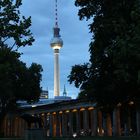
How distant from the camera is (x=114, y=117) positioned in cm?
8306

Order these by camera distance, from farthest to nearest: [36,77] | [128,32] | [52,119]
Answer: [52,119] < [36,77] < [128,32]

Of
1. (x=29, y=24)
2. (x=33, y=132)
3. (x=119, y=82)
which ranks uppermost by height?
(x=29, y=24)

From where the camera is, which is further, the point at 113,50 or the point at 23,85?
the point at 23,85

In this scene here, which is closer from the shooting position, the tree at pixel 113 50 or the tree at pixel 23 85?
the tree at pixel 113 50

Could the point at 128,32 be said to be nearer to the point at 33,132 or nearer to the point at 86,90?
the point at 86,90

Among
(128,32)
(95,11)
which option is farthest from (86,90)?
(128,32)

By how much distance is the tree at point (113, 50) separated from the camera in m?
27.6

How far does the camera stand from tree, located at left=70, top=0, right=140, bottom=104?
27562mm

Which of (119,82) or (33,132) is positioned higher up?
(119,82)

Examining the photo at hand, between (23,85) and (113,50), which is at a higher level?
(23,85)

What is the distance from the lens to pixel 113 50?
98.9ft

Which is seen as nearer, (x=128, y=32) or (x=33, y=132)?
(x=128, y=32)

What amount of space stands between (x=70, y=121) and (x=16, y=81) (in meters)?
32.8

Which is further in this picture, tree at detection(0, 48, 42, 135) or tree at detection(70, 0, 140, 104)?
tree at detection(0, 48, 42, 135)
